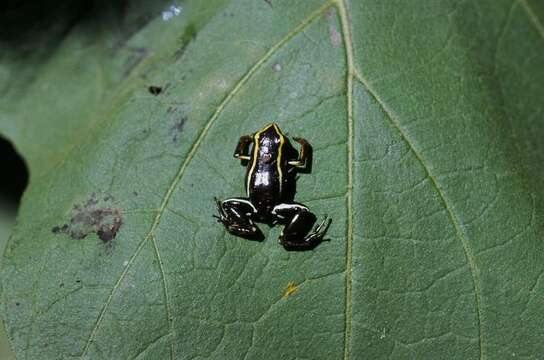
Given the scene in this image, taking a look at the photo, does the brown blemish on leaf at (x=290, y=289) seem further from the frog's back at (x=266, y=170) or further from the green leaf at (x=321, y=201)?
the frog's back at (x=266, y=170)

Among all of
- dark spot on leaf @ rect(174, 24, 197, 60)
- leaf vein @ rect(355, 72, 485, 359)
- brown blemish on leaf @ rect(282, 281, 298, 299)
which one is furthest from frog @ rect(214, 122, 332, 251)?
dark spot on leaf @ rect(174, 24, 197, 60)

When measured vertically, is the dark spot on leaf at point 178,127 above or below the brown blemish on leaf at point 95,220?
above

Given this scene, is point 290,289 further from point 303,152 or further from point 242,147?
point 242,147

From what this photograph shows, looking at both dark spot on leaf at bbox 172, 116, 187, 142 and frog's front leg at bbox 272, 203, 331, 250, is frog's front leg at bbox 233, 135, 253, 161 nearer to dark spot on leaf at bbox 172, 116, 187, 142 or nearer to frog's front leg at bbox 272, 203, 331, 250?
dark spot on leaf at bbox 172, 116, 187, 142

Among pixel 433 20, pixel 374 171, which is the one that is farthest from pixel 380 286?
pixel 433 20

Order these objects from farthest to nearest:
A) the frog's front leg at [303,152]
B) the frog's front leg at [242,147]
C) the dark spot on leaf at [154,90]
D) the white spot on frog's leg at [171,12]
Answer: the white spot on frog's leg at [171,12]
the dark spot on leaf at [154,90]
the frog's front leg at [242,147]
the frog's front leg at [303,152]

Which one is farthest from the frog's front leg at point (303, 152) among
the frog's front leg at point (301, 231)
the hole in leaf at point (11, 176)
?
the hole in leaf at point (11, 176)
